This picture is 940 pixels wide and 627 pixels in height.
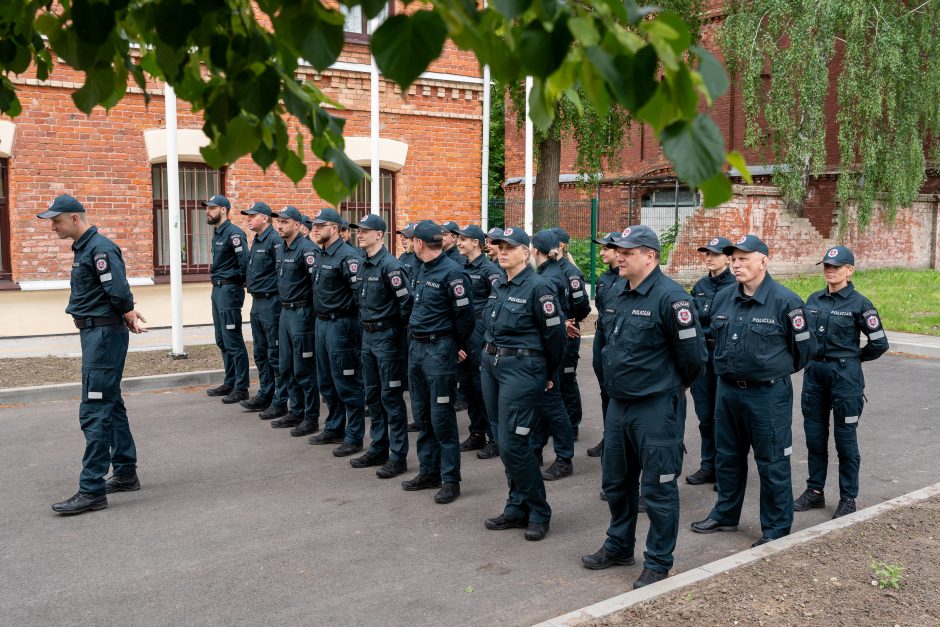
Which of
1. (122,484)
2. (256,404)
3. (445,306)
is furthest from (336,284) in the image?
(122,484)

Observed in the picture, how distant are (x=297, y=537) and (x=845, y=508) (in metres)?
3.99

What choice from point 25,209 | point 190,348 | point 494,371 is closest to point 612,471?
point 494,371

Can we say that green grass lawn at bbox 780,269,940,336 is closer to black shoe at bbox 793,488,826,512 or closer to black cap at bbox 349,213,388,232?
black shoe at bbox 793,488,826,512

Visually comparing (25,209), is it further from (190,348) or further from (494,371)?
(494,371)

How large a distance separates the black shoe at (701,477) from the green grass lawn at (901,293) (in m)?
10.2

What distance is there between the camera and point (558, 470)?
25.5ft

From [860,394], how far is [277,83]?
543 cm

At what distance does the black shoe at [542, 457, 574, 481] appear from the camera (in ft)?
25.3

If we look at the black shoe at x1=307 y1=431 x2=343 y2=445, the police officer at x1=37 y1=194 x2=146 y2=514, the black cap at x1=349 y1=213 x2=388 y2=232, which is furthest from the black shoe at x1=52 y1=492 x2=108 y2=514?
the black cap at x1=349 y1=213 x2=388 y2=232

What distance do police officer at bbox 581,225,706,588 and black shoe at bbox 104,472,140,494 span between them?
4.05 m

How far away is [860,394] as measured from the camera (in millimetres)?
6707

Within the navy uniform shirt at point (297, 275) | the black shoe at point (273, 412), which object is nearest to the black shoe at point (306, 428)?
the black shoe at point (273, 412)

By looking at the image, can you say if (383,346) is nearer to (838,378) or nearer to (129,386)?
(838,378)

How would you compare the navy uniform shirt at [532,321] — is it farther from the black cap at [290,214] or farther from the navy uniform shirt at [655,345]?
the black cap at [290,214]
